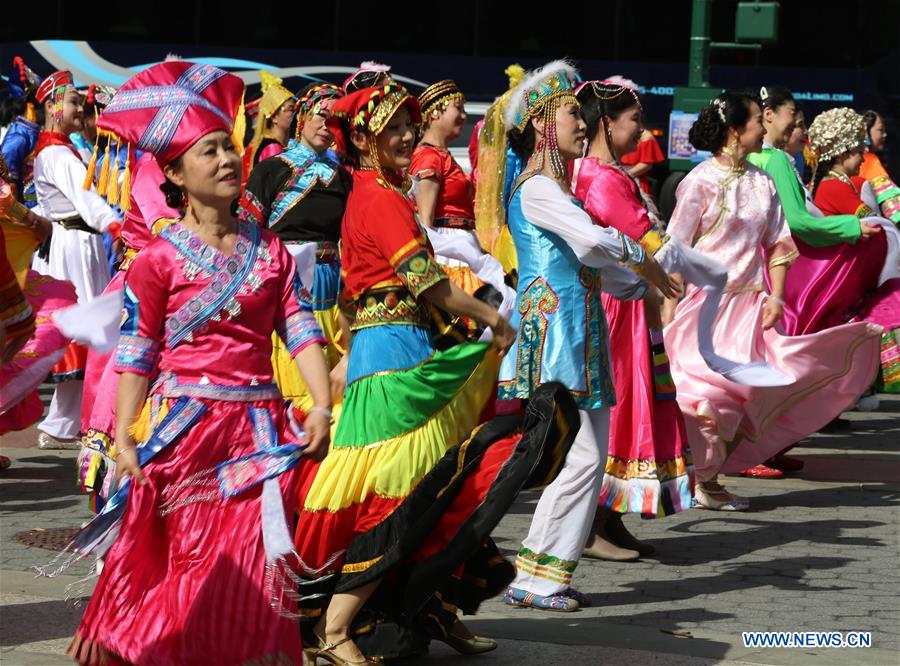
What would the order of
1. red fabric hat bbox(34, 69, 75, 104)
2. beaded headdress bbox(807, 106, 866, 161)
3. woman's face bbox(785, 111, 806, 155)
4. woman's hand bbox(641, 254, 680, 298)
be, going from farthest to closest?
beaded headdress bbox(807, 106, 866, 161), woman's face bbox(785, 111, 806, 155), red fabric hat bbox(34, 69, 75, 104), woman's hand bbox(641, 254, 680, 298)

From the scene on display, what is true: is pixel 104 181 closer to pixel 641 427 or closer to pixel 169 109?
Answer: pixel 641 427

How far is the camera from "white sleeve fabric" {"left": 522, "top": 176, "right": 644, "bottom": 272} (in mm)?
5836

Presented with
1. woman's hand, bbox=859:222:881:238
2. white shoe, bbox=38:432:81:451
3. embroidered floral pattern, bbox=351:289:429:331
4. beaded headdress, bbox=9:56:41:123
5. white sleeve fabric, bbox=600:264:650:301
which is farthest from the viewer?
beaded headdress, bbox=9:56:41:123

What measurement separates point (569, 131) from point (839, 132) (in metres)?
5.69

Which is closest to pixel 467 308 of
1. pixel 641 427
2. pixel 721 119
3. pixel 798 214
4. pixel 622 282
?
pixel 622 282

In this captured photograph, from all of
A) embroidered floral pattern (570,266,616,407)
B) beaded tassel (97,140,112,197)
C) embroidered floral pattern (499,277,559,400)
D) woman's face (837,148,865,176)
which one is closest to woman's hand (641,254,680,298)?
embroidered floral pattern (570,266,616,407)

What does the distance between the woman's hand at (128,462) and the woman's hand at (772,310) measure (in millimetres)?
4869

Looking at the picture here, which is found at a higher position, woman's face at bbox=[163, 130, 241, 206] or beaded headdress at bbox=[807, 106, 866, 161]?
woman's face at bbox=[163, 130, 241, 206]

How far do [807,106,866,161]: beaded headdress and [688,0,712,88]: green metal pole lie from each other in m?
3.25

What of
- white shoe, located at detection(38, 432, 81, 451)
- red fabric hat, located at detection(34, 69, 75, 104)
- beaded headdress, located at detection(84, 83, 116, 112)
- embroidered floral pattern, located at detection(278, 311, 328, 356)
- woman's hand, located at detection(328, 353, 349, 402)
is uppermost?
red fabric hat, located at detection(34, 69, 75, 104)

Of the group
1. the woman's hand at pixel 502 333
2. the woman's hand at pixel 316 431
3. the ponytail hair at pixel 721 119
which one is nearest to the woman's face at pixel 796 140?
the ponytail hair at pixel 721 119

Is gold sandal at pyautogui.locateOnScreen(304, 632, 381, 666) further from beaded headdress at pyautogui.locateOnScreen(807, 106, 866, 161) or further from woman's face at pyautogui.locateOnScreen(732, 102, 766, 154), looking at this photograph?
beaded headdress at pyautogui.locateOnScreen(807, 106, 866, 161)

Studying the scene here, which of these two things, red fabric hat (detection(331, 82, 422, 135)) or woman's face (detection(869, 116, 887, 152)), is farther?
woman's face (detection(869, 116, 887, 152))

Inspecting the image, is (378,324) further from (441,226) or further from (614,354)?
(441,226)
